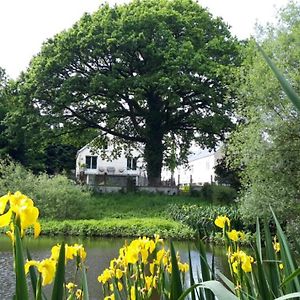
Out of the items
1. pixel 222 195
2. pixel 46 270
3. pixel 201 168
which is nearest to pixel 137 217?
pixel 222 195

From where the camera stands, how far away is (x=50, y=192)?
17.7 m

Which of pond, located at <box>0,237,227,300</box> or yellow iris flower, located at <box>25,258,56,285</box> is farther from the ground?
yellow iris flower, located at <box>25,258,56,285</box>

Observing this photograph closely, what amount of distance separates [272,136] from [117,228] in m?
5.74

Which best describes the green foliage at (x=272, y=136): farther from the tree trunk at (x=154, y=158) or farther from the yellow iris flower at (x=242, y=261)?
the tree trunk at (x=154, y=158)

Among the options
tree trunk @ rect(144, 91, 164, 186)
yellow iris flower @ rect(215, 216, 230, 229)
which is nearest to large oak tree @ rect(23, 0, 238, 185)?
tree trunk @ rect(144, 91, 164, 186)

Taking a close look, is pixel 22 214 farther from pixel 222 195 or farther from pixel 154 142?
pixel 154 142

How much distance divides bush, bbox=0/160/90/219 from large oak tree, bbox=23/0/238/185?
444 centimetres

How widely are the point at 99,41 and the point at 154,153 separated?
5810 millimetres

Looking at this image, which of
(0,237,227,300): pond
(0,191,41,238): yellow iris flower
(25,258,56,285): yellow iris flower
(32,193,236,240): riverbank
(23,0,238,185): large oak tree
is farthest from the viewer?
(23,0,238,185): large oak tree

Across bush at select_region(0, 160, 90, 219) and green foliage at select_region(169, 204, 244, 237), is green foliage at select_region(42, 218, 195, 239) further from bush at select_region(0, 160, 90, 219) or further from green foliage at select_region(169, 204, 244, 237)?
bush at select_region(0, 160, 90, 219)

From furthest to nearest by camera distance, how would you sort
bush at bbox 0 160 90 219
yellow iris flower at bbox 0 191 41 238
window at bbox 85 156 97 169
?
1. window at bbox 85 156 97 169
2. bush at bbox 0 160 90 219
3. yellow iris flower at bbox 0 191 41 238

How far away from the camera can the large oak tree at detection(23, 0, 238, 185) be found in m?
21.1

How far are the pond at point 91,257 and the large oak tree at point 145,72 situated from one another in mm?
9028

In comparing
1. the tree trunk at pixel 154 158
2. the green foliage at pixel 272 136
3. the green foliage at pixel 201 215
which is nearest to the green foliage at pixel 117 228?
the green foliage at pixel 201 215
